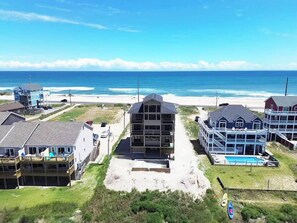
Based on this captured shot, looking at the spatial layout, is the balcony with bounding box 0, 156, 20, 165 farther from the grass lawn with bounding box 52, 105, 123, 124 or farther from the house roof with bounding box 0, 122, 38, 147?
the grass lawn with bounding box 52, 105, 123, 124

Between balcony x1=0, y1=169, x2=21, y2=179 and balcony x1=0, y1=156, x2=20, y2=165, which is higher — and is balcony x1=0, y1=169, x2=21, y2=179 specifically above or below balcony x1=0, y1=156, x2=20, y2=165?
below

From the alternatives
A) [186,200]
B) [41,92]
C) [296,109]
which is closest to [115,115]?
[41,92]

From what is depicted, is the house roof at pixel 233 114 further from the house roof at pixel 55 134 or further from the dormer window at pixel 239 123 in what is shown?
the house roof at pixel 55 134

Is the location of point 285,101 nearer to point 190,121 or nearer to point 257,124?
point 257,124

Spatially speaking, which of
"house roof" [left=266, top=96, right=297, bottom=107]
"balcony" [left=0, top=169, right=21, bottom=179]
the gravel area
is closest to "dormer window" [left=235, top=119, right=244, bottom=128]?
the gravel area

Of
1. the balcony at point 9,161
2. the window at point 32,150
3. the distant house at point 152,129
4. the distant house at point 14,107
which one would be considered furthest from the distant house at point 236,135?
the distant house at point 14,107

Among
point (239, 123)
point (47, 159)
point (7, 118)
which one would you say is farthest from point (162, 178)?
point (7, 118)
